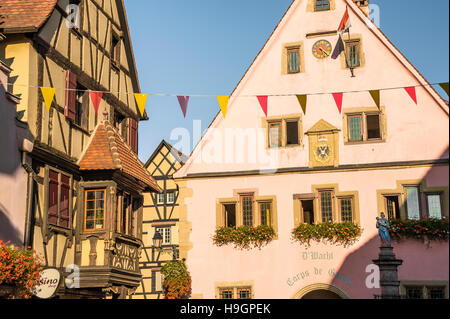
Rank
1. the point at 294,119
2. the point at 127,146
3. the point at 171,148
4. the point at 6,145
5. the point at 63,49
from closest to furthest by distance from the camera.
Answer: the point at 6,145
the point at 63,49
the point at 294,119
the point at 127,146
the point at 171,148

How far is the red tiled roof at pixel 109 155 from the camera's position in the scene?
1731cm

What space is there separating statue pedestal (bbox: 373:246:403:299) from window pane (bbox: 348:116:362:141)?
4327 millimetres

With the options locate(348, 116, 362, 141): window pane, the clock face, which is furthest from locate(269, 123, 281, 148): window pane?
the clock face

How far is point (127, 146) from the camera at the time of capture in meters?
19.7

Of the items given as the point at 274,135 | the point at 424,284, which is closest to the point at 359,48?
the point at 274,135

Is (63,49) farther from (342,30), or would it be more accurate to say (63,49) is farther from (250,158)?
(342,30)

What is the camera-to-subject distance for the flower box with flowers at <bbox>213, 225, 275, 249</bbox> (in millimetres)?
17234

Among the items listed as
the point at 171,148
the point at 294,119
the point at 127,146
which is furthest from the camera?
the point at 171,148

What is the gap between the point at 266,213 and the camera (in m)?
17.8

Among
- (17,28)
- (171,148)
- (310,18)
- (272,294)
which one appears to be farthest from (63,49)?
(171,148)

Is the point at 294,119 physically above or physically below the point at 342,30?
below

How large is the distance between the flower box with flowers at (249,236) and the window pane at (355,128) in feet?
10.7

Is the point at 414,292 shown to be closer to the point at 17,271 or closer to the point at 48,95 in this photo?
→ the point at 17,271

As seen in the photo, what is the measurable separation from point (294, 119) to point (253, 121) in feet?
3.66
